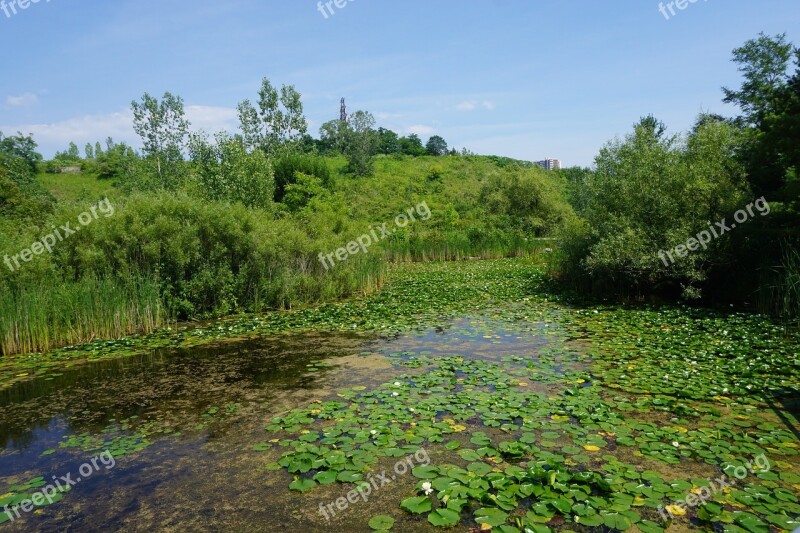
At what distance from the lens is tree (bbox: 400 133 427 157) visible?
63997mm

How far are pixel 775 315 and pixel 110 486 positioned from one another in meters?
11.4

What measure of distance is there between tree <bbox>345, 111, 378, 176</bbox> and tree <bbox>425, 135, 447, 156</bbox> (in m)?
21.5

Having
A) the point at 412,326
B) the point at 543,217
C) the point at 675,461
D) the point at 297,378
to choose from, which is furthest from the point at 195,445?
the point at 543,217

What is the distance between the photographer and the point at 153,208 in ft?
34.9

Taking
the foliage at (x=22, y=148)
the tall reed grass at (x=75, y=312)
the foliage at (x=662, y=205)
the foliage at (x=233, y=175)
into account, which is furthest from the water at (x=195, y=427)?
the foliage at (x=22, y=148)

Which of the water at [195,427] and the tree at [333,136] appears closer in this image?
the water at [195,427]

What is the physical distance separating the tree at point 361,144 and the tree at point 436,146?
21.5 meters

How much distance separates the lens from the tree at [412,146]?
6400cm

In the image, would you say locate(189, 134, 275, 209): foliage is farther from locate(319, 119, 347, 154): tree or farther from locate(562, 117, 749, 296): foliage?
locate(319, 119, 347, 154): tree

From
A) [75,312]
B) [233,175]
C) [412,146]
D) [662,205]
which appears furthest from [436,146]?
[75,312]

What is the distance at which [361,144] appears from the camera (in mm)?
46219

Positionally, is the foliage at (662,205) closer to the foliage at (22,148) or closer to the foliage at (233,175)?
the foliage at (233,175)

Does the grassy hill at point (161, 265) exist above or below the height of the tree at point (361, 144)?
below

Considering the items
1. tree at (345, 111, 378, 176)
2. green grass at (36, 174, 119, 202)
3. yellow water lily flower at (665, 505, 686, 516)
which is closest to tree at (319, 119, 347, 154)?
tree at (345, 111, 378, 176)
